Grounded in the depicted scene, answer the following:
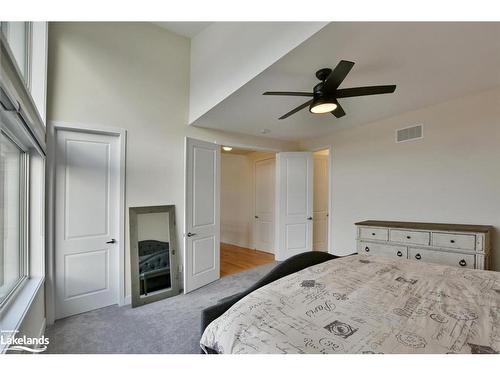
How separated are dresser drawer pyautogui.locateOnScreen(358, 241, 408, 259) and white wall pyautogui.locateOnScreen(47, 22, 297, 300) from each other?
2.54 m

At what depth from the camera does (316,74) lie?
2031 millimetres

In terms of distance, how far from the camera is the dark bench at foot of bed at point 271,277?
4.11 ft

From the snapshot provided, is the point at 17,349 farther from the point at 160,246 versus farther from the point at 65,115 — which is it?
the point at 65,115

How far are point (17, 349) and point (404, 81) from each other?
3656 mm

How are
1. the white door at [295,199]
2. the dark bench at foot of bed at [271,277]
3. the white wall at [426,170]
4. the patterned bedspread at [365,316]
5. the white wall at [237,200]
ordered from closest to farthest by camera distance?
the patterned bedspread at [365,316] < the dark bench at foot of bed at [271,277] < the white wall at [426,170] < the white door at [295,199] < the white wall at [237,200]

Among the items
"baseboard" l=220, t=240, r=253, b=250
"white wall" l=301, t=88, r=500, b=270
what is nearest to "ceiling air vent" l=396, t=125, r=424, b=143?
"white wall" l=301, t=88, r=500, b=270

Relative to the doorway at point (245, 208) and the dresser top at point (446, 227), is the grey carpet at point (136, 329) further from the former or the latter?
the dresser top at point (446, 227)

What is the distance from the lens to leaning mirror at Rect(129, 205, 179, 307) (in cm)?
273

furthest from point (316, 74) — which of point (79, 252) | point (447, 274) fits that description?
point (79, 252)

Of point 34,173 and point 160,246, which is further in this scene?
point 160,246

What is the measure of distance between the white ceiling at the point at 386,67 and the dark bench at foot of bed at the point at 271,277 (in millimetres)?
1650

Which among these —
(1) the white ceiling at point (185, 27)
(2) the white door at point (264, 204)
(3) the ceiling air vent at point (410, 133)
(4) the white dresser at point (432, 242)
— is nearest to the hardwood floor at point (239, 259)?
(2) the white door at point (264, 204)

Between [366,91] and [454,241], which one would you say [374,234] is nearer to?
[454,241]
